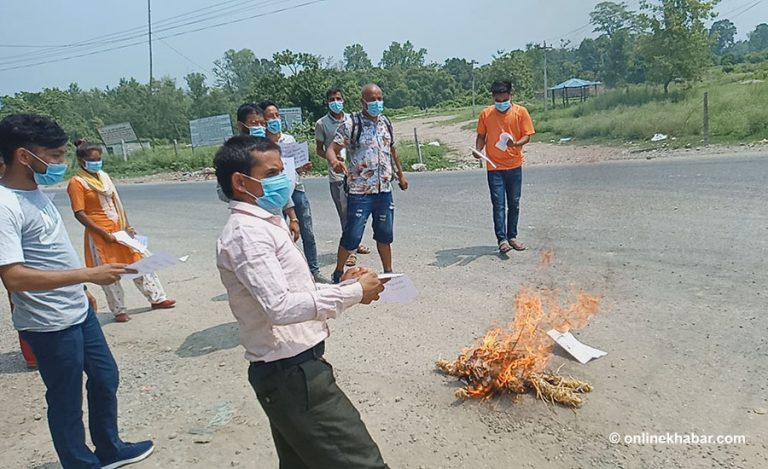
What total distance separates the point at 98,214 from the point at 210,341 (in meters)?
1.51

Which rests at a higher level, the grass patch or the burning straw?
the grass patch

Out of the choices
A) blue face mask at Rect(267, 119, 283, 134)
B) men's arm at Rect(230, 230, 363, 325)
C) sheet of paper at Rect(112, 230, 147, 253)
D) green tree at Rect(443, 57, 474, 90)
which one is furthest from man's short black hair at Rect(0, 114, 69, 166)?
green tree at Rect(443, 57, 474, 90)

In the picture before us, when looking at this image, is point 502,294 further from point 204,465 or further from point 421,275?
point 204,465

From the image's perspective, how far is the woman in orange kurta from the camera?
200 inches

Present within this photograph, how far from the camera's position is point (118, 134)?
31578mm

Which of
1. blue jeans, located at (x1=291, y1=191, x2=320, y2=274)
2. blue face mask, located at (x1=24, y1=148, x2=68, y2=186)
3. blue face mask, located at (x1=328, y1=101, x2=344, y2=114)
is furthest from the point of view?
blue face mask, located at (x1=328, y1=101, x2=344, y2=114)

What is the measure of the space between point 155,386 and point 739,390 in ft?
12.1

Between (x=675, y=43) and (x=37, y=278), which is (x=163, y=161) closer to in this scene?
(x=675, y=43)

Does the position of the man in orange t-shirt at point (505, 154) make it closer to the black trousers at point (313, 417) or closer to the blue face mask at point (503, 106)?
the blue face mask at point (503, 106)

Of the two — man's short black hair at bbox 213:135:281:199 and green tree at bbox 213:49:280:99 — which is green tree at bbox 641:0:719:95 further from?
green tree at bbox 213:49:280:99

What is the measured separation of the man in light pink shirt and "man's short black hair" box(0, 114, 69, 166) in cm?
117

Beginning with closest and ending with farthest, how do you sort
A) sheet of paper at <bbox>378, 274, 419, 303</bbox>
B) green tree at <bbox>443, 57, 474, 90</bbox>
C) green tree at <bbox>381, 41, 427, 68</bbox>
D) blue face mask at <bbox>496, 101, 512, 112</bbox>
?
sheet of paper at <bbox>378, 274, 419, 303</bbox>
blue face mask at <bbox>496, 101, 512, 112</bbox>
green tree at <bbox>443, 57, 474, 90</bbox>
green tree at <bbox>381, 41, 427, 68</bbox>

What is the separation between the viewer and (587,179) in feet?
38.4

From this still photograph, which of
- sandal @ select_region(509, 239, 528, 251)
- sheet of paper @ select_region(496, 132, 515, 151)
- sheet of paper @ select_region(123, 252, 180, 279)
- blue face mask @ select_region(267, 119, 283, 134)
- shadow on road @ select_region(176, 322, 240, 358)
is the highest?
blue face mask @ select_region(267, 119, 283, 134)
